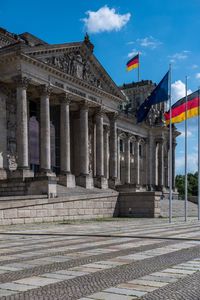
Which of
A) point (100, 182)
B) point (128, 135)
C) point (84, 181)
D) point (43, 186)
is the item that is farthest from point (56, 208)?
point (128, 135)

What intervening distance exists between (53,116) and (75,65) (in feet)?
22.7

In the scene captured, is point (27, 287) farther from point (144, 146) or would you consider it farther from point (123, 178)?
point (144, 146)

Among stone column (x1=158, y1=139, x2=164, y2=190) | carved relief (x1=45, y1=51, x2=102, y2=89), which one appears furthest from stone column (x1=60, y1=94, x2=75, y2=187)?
stone column (x1=158, y1=139, x2=164, y2=190)

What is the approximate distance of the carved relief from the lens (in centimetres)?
4678

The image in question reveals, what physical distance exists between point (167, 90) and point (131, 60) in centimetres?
3181

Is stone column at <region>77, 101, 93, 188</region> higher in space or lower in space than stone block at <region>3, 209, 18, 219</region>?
higher

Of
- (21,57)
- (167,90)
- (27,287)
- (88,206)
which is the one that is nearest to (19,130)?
(21,57)

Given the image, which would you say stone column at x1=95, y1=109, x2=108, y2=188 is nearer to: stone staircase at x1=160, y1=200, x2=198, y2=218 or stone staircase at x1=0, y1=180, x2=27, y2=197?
stone staircase at x1=160, y1=200, x2=198, y2=218

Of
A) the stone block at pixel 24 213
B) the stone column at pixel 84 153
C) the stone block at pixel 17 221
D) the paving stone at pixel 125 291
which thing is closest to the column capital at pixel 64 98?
the stone column at pixel 84 153

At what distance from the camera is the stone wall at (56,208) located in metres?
28.2

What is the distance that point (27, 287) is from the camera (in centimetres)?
822

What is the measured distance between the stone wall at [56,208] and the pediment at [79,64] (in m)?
15.0

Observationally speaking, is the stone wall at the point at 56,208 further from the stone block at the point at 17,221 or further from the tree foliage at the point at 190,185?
the tree foliage at the point at 190,185

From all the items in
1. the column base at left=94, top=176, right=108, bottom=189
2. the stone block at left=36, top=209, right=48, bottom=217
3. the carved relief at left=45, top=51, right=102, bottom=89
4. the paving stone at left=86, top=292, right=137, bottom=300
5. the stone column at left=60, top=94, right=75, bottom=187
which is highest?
the carved relief at left=45, top=51, right=102, bottom=89
